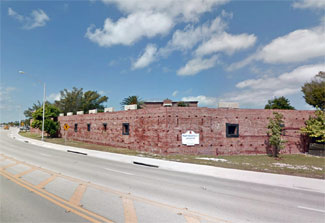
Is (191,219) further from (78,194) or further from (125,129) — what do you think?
(125,129)

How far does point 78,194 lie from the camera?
7188mm

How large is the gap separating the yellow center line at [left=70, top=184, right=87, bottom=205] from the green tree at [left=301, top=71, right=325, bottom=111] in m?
47.7

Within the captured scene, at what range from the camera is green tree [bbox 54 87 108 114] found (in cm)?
6719

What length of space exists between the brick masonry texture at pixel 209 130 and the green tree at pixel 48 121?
24.3 metres

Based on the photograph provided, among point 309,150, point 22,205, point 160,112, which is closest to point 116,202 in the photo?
point 22,205

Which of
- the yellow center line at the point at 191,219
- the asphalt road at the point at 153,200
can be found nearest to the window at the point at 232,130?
the asphalt road at the point at 153,200

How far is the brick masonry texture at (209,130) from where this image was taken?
1986cm

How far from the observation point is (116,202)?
6.46m

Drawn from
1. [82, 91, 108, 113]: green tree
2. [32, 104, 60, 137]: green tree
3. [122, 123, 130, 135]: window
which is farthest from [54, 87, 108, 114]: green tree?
[122, 123, 130, 135]: window

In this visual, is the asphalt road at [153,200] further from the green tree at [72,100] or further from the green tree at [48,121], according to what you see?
the green tree at [72,100]

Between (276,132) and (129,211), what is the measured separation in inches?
724

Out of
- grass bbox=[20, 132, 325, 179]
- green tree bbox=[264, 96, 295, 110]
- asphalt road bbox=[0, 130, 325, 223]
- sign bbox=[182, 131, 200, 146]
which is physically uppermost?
green tree bbox=[264, 96, 295, 110]

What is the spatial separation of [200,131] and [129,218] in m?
15.5

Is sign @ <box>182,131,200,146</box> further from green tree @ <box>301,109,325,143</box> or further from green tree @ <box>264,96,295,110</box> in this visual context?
green tree @ <box>264,96,295,110</box>
